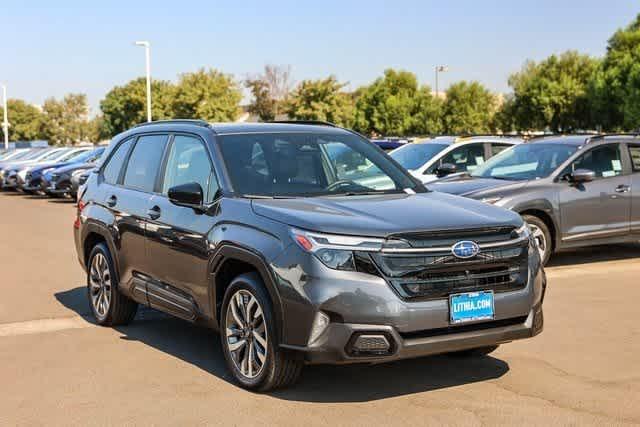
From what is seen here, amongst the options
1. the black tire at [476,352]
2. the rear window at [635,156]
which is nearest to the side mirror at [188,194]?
the black tire at [476,352]

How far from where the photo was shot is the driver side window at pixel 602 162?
462 inches

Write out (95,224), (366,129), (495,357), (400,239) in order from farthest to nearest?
(366,129) < (95,224) < (495,357) < (400,239)

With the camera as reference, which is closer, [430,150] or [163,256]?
[163,256]

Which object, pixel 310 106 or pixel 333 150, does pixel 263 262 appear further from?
pixel 310 106

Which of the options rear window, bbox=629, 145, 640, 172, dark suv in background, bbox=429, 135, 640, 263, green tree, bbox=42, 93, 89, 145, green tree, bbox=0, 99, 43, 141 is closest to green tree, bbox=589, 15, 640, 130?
rear window, bbox=629, 145, 640, 172

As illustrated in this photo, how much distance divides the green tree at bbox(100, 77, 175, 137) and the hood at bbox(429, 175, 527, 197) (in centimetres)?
6760

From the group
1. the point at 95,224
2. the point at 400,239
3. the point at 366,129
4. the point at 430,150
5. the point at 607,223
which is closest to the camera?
the point at 400,239

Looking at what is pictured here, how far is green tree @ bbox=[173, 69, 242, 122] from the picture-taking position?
72500 mm

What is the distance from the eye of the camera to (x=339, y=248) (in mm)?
5156

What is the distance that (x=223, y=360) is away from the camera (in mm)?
6598

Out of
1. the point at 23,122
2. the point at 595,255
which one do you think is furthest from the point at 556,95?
the point at 23,122

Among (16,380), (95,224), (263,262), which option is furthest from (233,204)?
(95,224)

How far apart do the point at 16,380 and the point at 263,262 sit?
80.4 inches

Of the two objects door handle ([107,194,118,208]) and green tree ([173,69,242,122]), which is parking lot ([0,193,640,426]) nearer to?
door handle ([107,194,118,208])
